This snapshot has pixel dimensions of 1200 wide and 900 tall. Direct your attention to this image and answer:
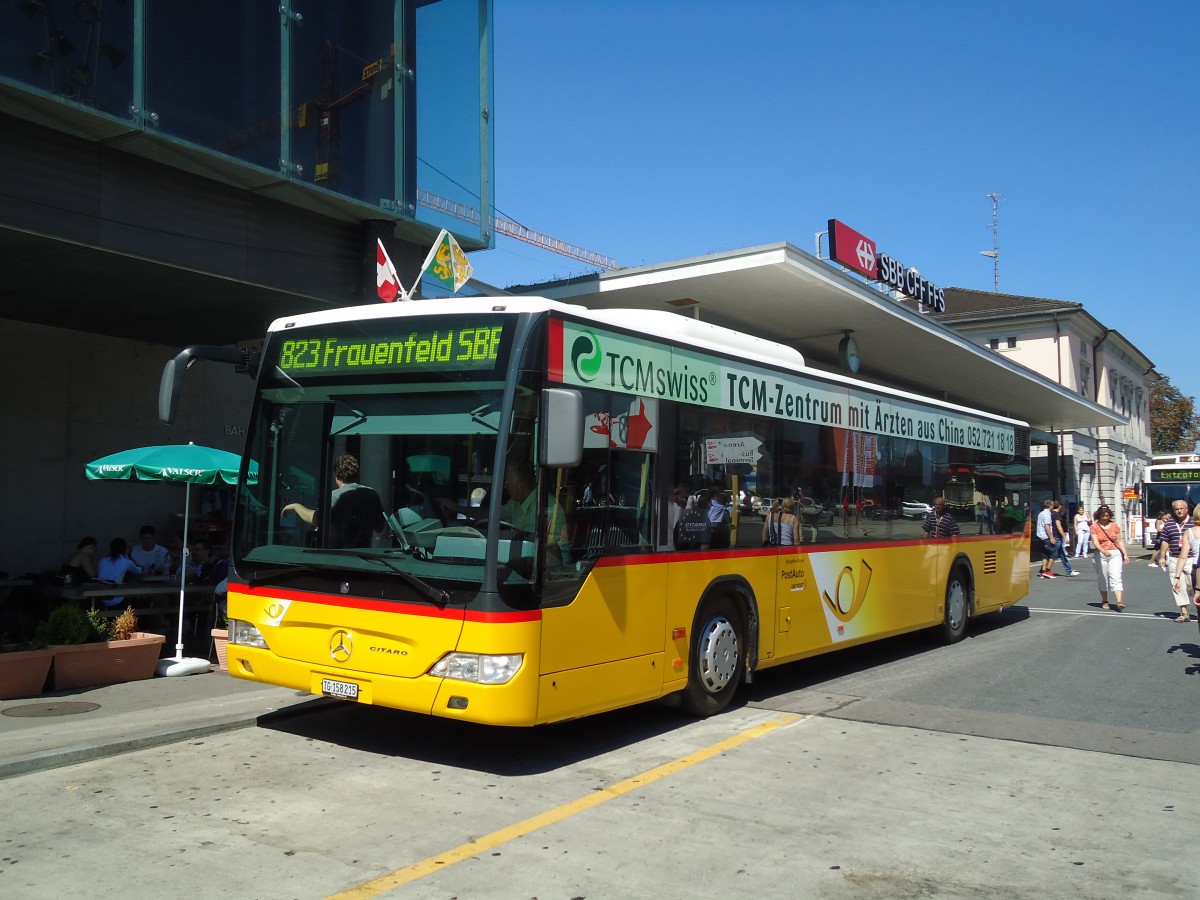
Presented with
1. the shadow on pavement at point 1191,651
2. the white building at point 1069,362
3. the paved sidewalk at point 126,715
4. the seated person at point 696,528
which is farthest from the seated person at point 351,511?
the white building at point 1069,362

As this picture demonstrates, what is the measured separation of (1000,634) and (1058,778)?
8.27 m

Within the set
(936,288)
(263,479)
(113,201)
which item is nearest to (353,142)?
(113,201)

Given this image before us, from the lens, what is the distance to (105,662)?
9.52 meters

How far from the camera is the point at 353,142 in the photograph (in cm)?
1243

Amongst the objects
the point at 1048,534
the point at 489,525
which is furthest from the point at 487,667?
the point at 1048,534

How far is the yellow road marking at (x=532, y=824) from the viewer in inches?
184

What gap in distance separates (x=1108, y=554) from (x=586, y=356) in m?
14.2

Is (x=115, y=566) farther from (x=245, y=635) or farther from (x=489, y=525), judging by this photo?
(x=489, y=525)

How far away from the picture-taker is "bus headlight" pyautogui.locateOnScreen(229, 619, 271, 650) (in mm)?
7203

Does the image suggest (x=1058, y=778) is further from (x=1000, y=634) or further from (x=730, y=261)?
(x=730, y=261)

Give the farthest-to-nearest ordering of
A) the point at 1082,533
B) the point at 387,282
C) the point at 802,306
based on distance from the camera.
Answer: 1. the point at 1082,533
2. the point at 802,306
3. the point at 387,282

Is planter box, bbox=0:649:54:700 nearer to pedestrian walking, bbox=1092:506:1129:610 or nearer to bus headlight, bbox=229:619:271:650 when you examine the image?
bus headlight, bbox=229:619:271:650

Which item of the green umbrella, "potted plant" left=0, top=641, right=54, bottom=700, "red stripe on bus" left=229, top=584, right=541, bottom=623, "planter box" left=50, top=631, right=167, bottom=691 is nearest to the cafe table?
"planter box" left=50, top=631, right=167, bottom=691

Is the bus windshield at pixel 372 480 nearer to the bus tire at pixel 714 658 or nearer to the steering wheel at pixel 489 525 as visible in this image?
the steering wheel at pixel 489 525
